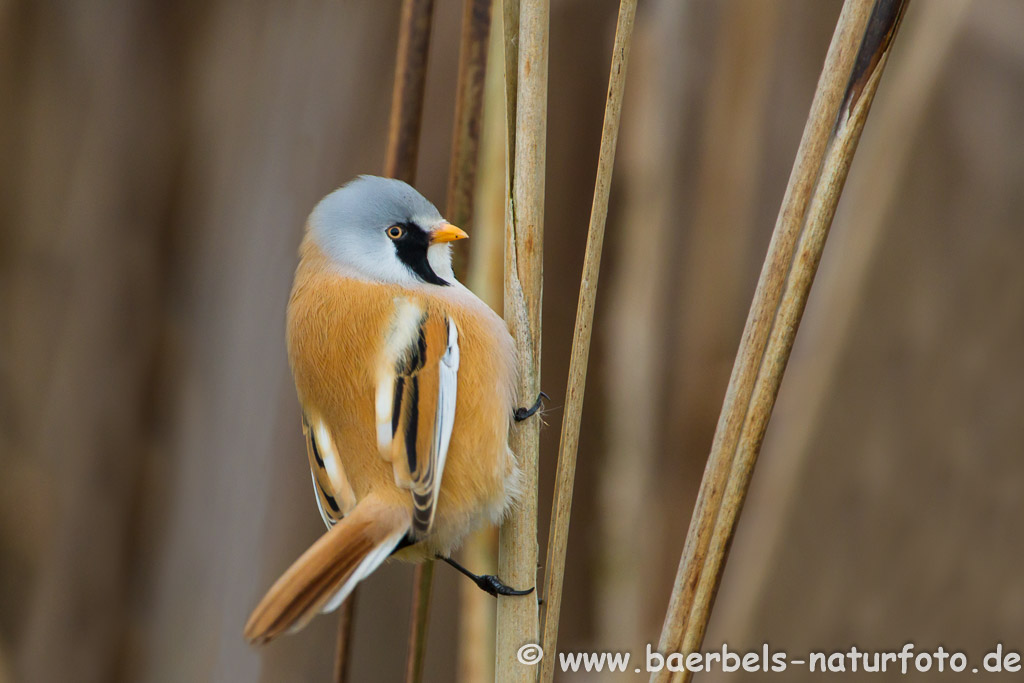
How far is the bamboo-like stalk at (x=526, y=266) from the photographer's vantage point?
116cm

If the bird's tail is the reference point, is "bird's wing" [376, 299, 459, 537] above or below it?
above

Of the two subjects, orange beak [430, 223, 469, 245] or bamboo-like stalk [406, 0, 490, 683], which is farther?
orange beak [430, 223, 469, 245]

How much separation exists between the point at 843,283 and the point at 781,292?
2.85 ft

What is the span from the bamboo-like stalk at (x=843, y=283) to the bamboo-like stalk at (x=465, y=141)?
88 cm

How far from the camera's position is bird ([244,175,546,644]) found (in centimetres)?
137

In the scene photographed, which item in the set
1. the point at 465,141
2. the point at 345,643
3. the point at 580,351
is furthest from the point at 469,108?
the point at 345,643

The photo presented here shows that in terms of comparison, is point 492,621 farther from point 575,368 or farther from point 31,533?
point 31,533

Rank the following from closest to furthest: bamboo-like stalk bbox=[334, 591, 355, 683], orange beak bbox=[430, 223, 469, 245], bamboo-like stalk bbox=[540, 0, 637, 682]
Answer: bamboo-like stalk bbox=[540, 0, 637, 682] → bamboo-like stalk bbox=[334, 591, 355, 683] → orange beak bbox=[430, 223, 469, 245]

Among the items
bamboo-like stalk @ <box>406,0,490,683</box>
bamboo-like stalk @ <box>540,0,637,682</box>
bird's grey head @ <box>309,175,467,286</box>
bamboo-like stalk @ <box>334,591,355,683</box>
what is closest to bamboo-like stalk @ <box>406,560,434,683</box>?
bamboo-like stalk @ <box>406,0,490,683</box>

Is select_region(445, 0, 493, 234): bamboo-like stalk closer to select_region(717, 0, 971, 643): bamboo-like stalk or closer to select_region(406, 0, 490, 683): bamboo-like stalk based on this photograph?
select_region(406, 0, 490, 683): bamboo-like stalk

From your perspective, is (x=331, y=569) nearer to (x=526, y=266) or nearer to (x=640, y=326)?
(x=526, y=266)

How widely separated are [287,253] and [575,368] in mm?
1126

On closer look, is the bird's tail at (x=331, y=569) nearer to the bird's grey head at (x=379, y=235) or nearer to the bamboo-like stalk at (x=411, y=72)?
the bird's grey head at (x=379, y=235)

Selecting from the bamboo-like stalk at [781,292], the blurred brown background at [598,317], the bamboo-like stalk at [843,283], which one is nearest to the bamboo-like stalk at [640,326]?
the blurred brown background at [598,317]
